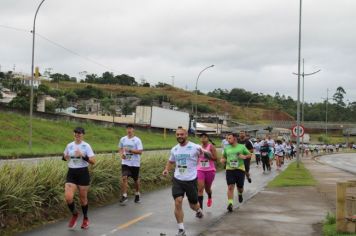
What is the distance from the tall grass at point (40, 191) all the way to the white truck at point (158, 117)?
168ft

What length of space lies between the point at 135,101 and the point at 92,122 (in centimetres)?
8253

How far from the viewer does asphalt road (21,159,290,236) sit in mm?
9109

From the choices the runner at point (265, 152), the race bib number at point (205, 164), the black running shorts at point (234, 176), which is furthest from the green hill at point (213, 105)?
the race bib number at point (205, 164)

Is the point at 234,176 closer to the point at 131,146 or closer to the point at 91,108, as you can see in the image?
the point at 131,146

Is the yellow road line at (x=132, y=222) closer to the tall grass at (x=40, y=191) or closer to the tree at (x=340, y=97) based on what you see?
the tall grass at (x=40, y=191)

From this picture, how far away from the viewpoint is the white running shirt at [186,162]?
8984 mm

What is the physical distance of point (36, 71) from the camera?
3058cm

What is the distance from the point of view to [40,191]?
10.1 metres

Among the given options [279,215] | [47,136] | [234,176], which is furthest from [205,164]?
[47,136]

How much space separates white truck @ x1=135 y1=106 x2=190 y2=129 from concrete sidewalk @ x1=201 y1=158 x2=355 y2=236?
161 ft

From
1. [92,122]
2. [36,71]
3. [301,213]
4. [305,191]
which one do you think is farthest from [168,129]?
[301,213]

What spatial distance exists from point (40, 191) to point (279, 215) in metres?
4.90

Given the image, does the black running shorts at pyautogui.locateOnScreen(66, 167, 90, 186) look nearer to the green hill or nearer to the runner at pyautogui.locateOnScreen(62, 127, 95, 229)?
the runner at pyautogui.locateOnScreen(62, 127, 95, 229)

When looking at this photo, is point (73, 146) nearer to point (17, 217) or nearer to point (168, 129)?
point (17, 217)
